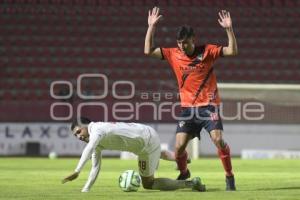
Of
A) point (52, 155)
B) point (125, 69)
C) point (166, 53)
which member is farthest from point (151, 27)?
point (125, 69)

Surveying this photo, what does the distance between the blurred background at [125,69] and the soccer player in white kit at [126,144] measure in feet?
35.4

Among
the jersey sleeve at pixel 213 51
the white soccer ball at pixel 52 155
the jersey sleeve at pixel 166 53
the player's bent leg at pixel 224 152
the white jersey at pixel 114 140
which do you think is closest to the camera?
the white jersey at pixel 114 140

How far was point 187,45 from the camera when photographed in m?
8.78

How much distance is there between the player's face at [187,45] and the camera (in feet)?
28.6

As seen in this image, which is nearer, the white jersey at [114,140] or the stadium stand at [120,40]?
the white jersey at [114,140]

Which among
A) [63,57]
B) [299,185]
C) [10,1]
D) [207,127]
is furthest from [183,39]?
[10,1]

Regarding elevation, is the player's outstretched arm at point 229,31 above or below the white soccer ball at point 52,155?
above

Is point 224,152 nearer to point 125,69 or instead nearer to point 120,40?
point 125,69

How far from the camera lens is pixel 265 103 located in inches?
787

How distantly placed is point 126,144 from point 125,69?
14.9m

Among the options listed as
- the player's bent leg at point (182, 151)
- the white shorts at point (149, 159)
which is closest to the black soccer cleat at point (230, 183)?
the player's bent leg at point (182, 151)

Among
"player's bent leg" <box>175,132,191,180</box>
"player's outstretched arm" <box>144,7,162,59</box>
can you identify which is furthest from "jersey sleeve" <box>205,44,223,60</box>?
"player's bent leg" <box>175,132,191,180</box>

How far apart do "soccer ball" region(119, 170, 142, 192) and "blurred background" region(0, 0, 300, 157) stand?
35.5 ft

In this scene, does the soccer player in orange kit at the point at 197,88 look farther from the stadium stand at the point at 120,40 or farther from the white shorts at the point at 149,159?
the stadium stand at the point at 120,40
